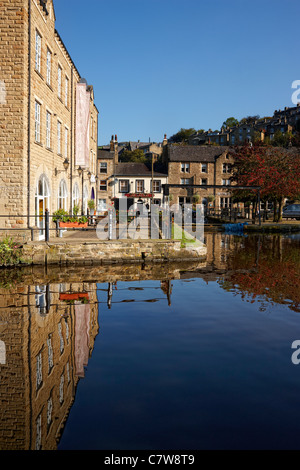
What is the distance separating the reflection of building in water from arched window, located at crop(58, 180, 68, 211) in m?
11.7

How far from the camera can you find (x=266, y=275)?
11977mm

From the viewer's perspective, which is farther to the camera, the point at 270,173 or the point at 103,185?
the point at 103,185

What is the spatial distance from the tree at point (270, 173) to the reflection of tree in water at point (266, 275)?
14.9 metres

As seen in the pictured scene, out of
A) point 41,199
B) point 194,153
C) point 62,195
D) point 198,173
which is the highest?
point 194,153

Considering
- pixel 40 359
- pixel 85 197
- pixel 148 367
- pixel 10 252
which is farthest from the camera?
pixel 85 197

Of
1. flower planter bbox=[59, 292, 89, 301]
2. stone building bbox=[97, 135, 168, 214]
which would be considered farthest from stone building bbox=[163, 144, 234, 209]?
flower planter bbox=[59, 292, 89, 301]

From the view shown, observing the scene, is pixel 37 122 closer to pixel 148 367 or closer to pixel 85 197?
pixel 148 367

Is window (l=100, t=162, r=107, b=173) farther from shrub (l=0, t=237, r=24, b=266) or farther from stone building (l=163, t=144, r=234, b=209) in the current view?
shrub (l=0, t=237, r=24, b=266)

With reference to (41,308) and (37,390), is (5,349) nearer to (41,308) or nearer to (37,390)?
(37,390)

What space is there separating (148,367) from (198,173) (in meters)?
48.5

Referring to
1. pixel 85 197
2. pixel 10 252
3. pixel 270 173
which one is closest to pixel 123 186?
pixel 85 197

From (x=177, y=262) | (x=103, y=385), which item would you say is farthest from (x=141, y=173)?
(x=103, y=385)

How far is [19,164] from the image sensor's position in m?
14.0

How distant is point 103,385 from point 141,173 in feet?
154
